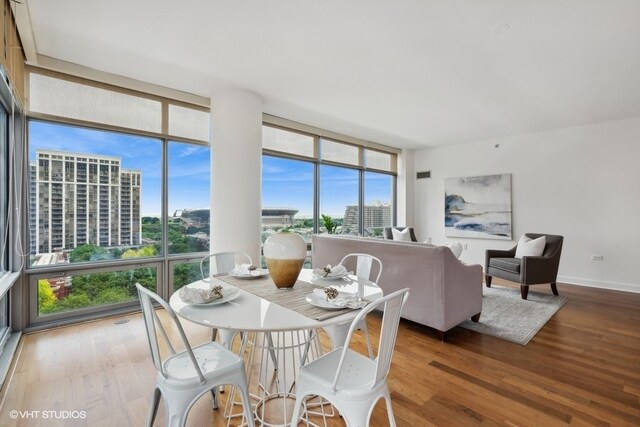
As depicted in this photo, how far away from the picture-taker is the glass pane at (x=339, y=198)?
5.45m

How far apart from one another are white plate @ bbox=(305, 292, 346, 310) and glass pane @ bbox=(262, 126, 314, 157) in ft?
11.1

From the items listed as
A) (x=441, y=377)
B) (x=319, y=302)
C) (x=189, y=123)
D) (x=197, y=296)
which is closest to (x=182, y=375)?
(x=197, y=296)

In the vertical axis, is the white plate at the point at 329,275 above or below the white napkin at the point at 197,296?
below

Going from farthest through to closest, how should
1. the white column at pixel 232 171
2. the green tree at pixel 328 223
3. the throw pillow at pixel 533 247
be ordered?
the green tree at pixel 328 223 < the throw pillow at pixel 533 247 < the white column at pixel 232 171

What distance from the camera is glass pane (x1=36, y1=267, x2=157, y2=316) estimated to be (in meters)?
3.14

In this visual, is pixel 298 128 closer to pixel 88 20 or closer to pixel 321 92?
pixel 321 92

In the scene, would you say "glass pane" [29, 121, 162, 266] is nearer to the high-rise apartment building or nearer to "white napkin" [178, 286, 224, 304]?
the high-rise apartment building

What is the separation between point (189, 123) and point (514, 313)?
4.53m

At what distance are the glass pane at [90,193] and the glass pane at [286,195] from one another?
4.85 feet

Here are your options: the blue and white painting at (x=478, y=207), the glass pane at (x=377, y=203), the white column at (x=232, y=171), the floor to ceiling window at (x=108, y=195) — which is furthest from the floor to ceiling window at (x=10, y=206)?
→ the blue and white painting at (x=478, y=207)

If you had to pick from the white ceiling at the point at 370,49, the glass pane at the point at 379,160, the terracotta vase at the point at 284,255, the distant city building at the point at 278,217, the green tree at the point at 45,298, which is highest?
the white ceiling at the point at 370,49

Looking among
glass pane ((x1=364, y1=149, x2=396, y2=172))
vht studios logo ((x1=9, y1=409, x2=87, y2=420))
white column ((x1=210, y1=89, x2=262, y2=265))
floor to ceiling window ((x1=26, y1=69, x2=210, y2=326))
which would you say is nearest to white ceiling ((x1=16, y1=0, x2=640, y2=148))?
white column ((x1=210, y1=89, x2=262, y2=265))

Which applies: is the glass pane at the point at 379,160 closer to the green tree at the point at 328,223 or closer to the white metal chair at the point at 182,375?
the green tree at the point at 328,223

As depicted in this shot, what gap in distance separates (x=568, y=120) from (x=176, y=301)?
19.2 feet
